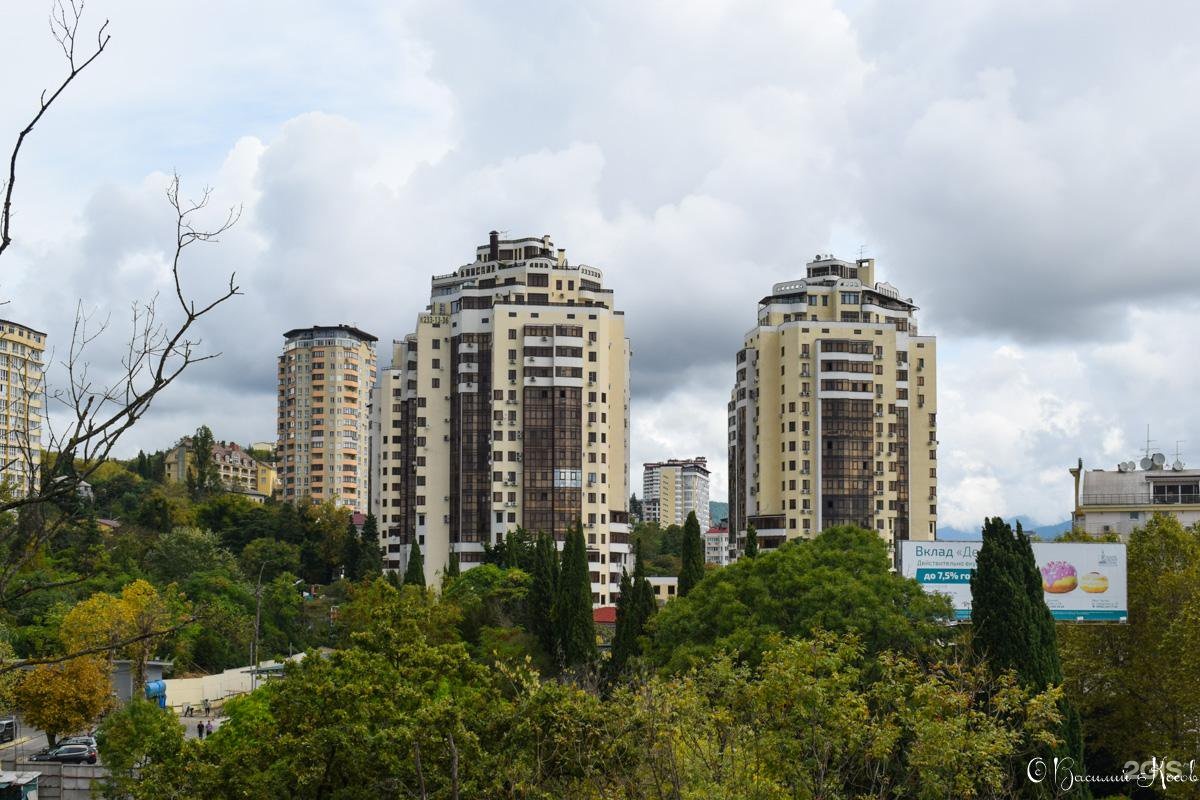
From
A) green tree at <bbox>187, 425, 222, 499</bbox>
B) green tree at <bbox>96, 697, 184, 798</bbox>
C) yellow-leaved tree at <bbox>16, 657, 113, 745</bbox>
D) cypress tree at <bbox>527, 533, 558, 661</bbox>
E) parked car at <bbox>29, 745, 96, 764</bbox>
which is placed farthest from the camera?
green tree at <bbox>187, 425, 222, 499</bbox>

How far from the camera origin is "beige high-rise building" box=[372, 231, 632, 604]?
7844 centimetres

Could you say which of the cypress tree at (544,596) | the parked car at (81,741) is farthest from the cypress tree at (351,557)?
the parked car at (81,741)

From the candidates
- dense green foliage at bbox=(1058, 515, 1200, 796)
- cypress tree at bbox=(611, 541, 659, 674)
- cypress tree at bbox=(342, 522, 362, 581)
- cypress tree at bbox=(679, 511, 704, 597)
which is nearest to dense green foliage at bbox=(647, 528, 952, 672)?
dense green foliage at bbox=(1058, 515, 1200, 796)

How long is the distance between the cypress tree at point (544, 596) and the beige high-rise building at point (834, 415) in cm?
2439

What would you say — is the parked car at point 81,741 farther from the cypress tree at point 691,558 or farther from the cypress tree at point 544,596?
the cypress tree at point 691,558

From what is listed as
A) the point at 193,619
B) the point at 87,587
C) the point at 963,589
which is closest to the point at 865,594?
the point at 963,589

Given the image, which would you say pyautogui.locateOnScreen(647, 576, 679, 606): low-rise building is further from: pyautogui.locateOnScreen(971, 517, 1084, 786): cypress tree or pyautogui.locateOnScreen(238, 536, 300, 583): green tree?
pyautogui.locateOnScreen(971, 517, 1084, 786): cypress tree

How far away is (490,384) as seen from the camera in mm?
80250

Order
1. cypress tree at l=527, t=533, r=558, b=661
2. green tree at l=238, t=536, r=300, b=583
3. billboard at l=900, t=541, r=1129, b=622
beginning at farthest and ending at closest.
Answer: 1. green tree at l=238, t=536, r=300, b=583
2. cypress tree at l=527, t=533, r=558, b=661
3. billboard at l=900, t=541, r=1129, b=622

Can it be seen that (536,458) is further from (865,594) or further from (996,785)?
(996,785)

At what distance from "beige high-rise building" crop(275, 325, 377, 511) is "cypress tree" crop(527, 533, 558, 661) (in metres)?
89.4

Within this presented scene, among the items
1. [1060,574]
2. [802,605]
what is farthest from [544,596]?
[1060,574]

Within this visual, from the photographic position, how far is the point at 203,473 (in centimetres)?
11419

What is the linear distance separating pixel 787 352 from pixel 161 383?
76.8m
